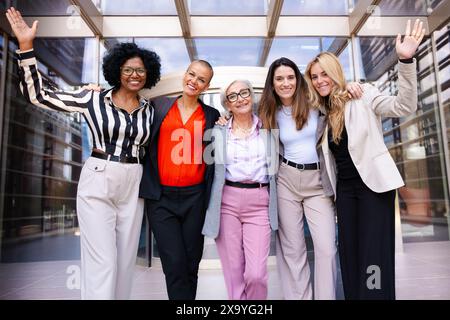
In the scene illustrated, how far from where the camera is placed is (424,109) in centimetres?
544

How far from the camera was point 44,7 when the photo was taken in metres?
2.91

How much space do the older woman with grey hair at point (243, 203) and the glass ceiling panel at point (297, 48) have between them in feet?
9.24

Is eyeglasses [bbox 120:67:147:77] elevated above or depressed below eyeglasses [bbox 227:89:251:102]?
above

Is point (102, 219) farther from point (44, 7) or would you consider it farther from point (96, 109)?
point (44, 7)

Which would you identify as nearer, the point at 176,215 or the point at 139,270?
the point at 176,215

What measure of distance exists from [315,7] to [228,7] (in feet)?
3.26

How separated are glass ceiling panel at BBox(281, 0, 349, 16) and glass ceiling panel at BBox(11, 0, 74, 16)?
2.19 meters

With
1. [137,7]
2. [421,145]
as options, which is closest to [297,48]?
[137,7]

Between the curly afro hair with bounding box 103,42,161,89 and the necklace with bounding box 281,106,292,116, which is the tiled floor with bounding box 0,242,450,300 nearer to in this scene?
the necklace with bounding box 281,106,292,116

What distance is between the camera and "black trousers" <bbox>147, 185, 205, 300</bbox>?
2.05 metres

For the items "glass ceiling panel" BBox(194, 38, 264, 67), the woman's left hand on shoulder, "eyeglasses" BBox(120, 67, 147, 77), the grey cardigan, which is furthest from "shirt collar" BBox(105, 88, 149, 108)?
"glass ceiling panel" BBox(194, 38, 264, 67)
